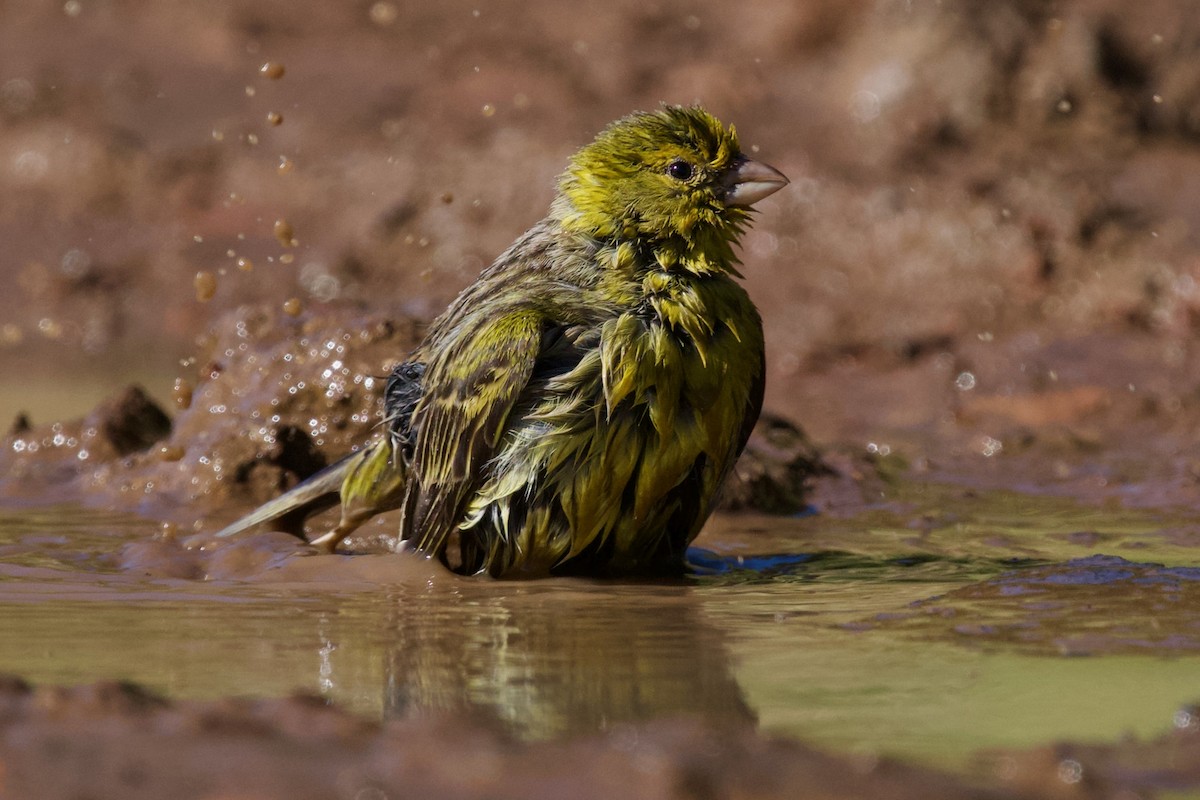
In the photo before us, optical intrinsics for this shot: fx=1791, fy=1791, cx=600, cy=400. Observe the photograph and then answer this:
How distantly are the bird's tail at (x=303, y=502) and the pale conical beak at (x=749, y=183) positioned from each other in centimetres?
137

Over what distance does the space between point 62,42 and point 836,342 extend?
634 centimetres

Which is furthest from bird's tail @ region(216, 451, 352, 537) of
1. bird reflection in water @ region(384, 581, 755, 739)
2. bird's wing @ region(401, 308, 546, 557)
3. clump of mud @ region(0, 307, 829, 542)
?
bird reflection in water @ region(384, 581, 755, 739)

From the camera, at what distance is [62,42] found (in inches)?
494

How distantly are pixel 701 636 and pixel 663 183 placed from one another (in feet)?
4.93

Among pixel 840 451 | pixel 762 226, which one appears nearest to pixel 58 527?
pixel 840 451

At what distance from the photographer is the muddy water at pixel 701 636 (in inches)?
124

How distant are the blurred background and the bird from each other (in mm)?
2960

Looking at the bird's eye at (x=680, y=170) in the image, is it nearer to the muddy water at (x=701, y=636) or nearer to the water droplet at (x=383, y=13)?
the muddy water at (x=701, y=636)

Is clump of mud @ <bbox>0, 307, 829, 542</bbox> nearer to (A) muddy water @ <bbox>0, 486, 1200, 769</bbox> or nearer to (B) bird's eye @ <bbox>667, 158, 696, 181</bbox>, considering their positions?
(A) muddy water @ <bbox>0, 486, 1200, 769</bbox>

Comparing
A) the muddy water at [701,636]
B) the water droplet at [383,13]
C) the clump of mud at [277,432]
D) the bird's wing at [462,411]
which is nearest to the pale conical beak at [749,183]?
the bird's wing at [462,411]

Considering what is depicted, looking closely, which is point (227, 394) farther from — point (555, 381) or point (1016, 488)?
point (1016, 488)

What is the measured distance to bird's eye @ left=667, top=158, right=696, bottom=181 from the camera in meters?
4.91

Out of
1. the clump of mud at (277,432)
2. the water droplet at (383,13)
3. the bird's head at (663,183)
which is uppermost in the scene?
the water droplet at (383,13)

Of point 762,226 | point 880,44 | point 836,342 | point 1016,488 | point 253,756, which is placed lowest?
point 253,756
